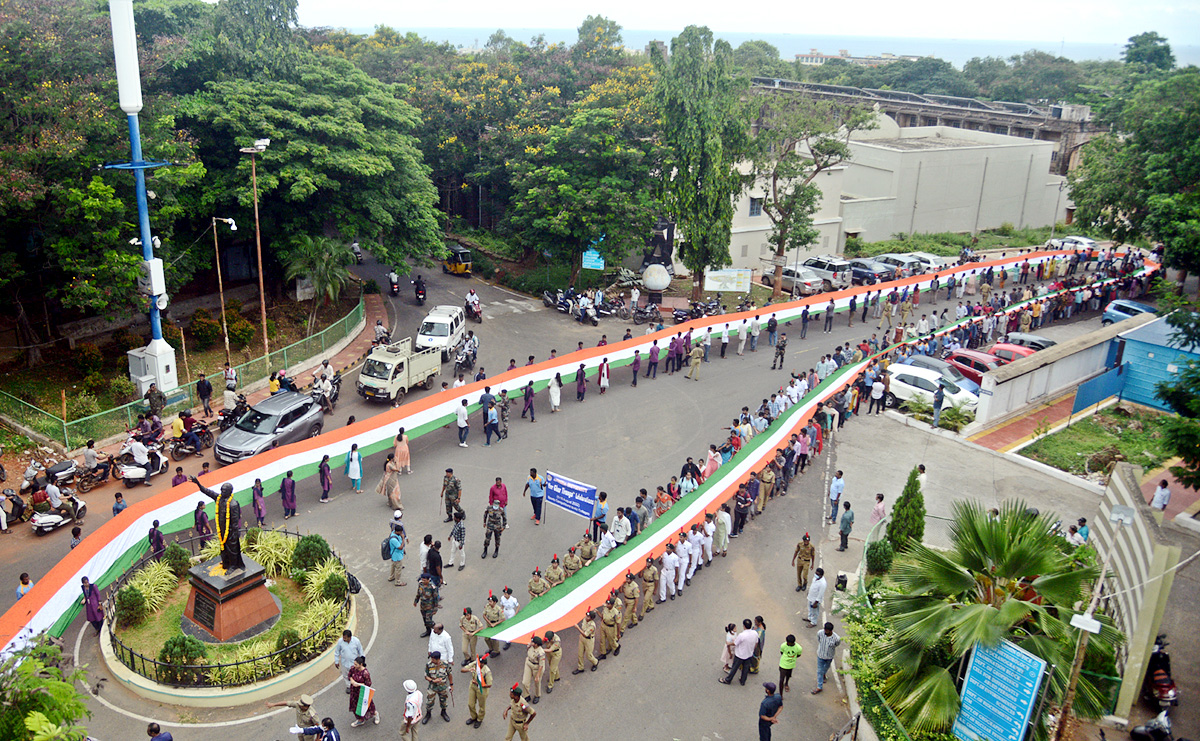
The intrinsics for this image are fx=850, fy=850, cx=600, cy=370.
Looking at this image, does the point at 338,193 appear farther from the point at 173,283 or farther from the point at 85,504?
the point at 85,504

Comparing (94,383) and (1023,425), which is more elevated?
(94,383)

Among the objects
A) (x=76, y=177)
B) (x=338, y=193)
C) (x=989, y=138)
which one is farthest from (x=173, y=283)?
(x=989, y=138)

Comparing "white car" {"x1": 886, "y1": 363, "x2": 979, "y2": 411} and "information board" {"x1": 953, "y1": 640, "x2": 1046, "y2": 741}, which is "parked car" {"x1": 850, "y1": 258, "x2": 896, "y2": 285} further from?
"information board" {"x1": 953, "y1": 640, "x2": 1046, "y2": 741}

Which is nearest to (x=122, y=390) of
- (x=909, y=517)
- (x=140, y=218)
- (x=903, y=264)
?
(x=140, y=218)

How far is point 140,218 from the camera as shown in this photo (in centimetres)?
2350

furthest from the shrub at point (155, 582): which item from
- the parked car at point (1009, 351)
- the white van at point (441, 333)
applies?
the parked car at point (1009, 351)

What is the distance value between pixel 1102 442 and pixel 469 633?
1973 centimetres

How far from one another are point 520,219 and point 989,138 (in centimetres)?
3920

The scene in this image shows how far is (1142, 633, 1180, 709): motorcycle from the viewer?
12305 millimetres

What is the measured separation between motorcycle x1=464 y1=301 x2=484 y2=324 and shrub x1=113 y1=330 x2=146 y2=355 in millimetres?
11908

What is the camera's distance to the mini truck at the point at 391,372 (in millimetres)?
25266

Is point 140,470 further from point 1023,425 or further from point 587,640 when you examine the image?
point 1023,425

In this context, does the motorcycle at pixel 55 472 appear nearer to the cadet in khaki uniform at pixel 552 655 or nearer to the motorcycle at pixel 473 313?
the cadet in khaki uniform at pixel 552 655

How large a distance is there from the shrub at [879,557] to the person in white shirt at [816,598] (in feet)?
3.49
